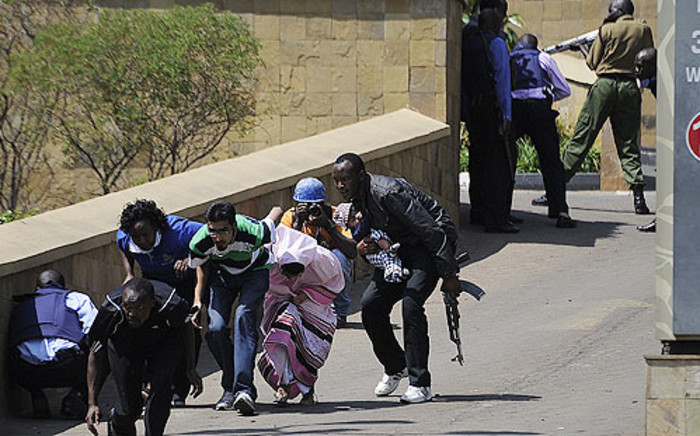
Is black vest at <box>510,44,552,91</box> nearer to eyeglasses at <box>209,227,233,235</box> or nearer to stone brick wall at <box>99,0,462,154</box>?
stone brick wall at <box>99,0,462,154</box>

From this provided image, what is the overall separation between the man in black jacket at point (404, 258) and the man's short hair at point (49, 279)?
1.89 meters

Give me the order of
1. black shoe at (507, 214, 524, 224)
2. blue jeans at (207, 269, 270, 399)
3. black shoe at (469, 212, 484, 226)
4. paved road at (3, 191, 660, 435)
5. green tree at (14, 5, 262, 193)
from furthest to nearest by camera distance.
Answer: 1. black shoe at (469, 212, 484, 226)
2. black shoe at (507, 214, 524, 224)
3. green tree at (14, 5, 262, 193)
4. blue jeans at (207, 269, 270, 399)
5. paved road at (3, 191, 660, 435)

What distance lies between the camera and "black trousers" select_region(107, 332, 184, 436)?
7.80 metres

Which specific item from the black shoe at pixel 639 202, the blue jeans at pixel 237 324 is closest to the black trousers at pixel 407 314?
the blue jeans at pixel 237 324

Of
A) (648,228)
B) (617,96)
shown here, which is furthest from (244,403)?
(617,96)

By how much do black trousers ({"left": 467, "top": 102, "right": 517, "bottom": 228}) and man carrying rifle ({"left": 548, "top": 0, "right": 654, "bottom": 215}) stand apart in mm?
930

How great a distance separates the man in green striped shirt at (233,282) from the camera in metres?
9.00

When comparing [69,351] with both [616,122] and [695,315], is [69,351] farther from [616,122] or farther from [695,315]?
[616,122]

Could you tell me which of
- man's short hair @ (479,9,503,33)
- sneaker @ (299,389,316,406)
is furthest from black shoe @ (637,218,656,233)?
sneaker @ (299,389,316,406)

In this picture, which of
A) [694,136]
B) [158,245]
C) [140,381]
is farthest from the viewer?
[158,245]

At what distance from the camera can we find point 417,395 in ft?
30.4

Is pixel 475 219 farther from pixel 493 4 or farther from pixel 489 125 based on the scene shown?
pixel 493 4

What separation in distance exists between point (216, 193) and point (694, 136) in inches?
208

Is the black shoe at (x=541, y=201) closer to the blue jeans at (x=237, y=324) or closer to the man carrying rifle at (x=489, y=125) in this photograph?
the man carrying rifle at (x=489, y=125)
